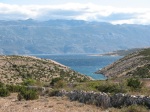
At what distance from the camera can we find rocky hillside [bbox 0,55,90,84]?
83.0 m

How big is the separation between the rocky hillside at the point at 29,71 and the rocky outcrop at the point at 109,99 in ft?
163

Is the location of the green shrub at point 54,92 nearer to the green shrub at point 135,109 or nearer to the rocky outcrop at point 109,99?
the rocky outcrop at point 109,99

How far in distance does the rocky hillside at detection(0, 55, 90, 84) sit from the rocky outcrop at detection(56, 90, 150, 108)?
163 feet

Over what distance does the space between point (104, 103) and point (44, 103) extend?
6.19 m

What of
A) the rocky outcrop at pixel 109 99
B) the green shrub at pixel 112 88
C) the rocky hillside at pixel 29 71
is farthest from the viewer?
the rocky hillside at pixel 29 71

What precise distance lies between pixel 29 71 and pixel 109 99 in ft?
221

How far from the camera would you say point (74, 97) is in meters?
30.6

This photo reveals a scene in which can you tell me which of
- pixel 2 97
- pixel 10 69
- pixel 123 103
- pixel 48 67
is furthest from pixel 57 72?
pixel 123 103

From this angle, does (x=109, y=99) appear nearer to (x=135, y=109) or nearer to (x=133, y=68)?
(x=135, y=109)

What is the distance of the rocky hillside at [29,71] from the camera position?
272 feet

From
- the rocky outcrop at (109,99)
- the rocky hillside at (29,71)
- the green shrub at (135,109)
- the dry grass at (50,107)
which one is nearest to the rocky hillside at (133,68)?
the rocky hillside at (29,71)

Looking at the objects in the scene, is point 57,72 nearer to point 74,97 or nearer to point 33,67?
point 33,67

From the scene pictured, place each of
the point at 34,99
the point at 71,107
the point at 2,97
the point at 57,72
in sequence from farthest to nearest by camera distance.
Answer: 1. the point at 57,72
2. the point at 2,97
3. the point at 34,99
4. the point at 71,107

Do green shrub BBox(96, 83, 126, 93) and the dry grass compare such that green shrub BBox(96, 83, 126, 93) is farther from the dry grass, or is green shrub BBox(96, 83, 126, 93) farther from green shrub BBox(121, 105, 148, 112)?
green shrub BBox(121, 105, 148, 112)
